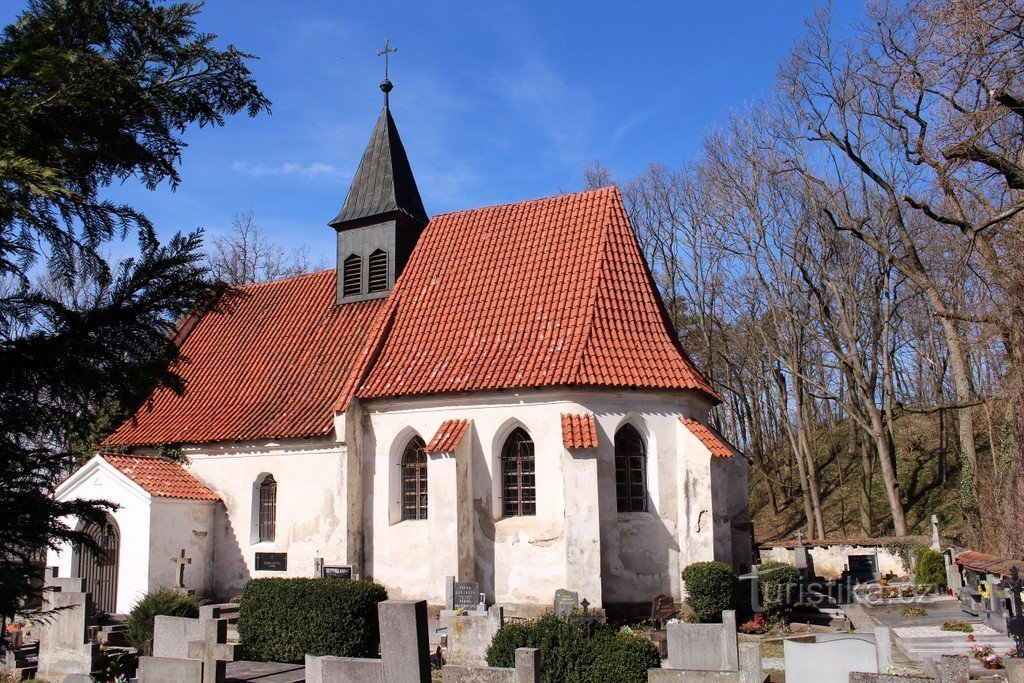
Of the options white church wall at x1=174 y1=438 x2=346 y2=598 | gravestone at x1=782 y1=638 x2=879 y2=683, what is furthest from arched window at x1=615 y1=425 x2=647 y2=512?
gravestone at x1=782 y1=638 x2=879 y2=683

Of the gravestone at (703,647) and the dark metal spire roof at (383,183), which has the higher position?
the dark metal spire roof at (383,183)

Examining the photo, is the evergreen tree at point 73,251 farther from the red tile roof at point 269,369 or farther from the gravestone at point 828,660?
the red tile roof at point 269,369

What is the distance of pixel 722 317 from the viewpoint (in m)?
33.5

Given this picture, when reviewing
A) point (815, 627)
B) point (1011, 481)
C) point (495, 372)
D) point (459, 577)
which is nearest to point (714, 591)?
point (815, 627)

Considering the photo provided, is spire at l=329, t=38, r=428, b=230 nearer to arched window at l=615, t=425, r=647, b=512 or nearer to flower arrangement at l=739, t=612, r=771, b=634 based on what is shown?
arched window at l=615, t=425, r=647, b=512

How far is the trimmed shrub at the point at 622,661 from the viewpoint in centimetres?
968

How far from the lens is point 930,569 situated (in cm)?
2009

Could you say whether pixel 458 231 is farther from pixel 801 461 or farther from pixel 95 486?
pixel 801 461

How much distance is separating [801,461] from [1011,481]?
37.8 ft

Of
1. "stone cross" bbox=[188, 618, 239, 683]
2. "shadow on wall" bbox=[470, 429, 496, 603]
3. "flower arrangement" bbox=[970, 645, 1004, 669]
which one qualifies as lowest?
"flower arrangement" bbox=[970, 645, 1004, 669]

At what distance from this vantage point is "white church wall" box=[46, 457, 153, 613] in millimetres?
17266

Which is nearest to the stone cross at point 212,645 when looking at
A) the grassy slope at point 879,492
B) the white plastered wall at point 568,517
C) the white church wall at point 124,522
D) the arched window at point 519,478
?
the white plastered wall at point 568,517

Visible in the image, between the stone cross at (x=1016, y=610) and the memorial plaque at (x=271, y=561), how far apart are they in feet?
44.6

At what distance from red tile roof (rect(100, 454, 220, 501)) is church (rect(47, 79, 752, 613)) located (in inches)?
2.7
